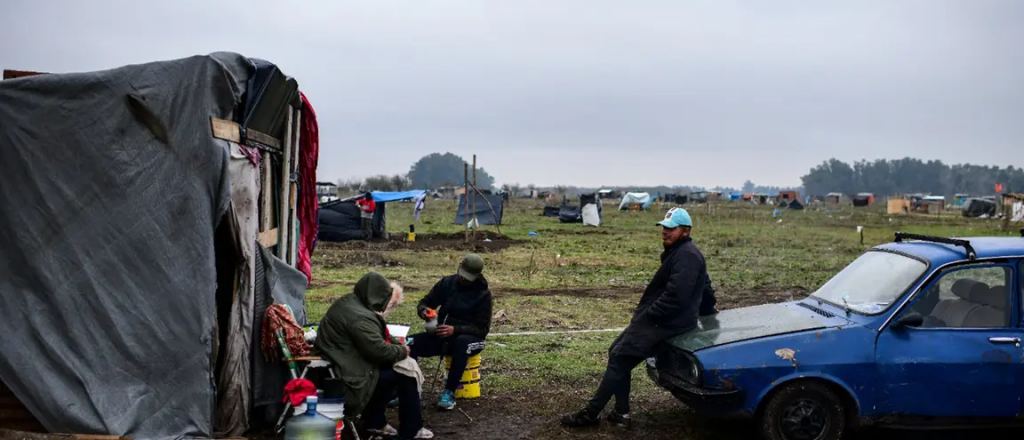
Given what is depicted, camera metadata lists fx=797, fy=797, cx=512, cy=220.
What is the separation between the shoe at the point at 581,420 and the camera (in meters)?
6.67

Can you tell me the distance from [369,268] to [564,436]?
1321cm

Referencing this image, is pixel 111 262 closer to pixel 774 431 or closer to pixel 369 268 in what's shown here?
pixel 774 431

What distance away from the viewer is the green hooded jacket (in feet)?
19.5

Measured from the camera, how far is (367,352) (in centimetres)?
597

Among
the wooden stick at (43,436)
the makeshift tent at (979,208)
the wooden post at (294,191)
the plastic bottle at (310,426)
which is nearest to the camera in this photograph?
the wooden stick at (43,436)

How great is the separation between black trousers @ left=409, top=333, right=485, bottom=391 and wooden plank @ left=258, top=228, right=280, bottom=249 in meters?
1.62

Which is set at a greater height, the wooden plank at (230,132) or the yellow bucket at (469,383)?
the wooden plank at (230,132)

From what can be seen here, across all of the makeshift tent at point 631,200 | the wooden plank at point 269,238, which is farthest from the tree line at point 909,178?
the wooden plank at point 269,238

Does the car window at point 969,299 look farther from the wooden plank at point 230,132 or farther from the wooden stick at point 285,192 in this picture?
the wooden stick at point 285,192

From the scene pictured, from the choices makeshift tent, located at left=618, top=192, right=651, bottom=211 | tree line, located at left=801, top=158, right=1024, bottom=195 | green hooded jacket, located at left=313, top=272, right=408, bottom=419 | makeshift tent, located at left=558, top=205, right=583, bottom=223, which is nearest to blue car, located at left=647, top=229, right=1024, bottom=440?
green hooded jacket, located at left=313, top=272, right=408, bottom=419

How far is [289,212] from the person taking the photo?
8.36 meters

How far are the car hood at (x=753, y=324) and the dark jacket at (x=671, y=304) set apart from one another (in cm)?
12

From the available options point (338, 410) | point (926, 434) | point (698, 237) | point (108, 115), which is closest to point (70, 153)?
point (108, 115)

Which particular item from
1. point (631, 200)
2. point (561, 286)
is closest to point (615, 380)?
point (561, 286)
